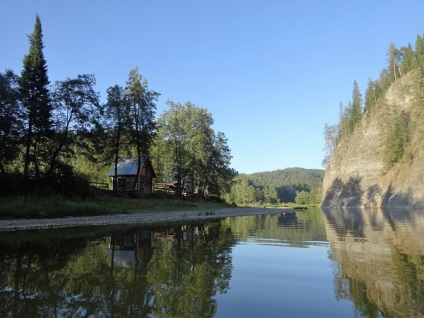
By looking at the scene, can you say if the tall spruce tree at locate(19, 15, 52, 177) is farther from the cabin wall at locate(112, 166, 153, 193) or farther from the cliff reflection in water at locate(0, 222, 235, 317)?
the cliff reflection in water at locate(0, 222, 235, 317)

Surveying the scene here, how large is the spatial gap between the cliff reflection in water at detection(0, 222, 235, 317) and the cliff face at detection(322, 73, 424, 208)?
2369 inches

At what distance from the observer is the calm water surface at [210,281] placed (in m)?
5.32

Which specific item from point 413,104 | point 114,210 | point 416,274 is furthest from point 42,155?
point 413,104

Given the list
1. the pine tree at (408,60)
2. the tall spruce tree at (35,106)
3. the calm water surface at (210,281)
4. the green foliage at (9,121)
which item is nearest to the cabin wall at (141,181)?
the tall spruce tree at (35,106)

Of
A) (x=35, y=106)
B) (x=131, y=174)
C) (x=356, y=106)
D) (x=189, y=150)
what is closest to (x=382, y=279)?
(x=35, y=106)

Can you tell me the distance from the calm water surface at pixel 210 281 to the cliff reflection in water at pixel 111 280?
16 mm

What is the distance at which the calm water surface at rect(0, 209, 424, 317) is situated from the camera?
5316 mm

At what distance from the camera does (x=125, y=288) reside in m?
6.44

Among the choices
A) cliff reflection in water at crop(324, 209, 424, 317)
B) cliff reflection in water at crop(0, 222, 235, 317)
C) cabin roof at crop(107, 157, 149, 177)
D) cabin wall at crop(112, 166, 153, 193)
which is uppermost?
cabin roof at crop(107, 157, 149, 177)

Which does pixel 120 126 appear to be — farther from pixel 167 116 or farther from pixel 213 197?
pixel 213 197

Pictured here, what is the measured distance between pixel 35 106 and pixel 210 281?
32576mm

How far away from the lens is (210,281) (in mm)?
7164

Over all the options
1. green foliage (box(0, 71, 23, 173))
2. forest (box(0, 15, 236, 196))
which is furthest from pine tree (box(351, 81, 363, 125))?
green foliage (box(0, 71, 23, 173))

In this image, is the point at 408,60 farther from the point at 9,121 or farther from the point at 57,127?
the point at 9,121
